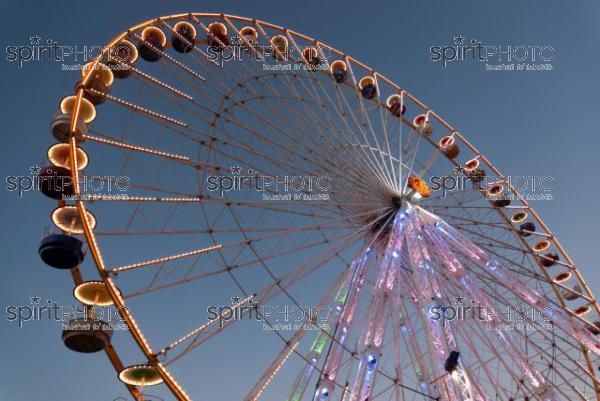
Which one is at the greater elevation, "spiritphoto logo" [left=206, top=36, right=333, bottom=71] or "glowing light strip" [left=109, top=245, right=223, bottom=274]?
"spiritphoto logo" [left=206, top=36, right=333, bottom=71]

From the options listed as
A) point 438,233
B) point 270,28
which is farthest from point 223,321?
point 270,28

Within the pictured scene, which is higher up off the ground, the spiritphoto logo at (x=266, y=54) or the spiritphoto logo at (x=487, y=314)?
the spiritphoto logo at (x=266, y=54)

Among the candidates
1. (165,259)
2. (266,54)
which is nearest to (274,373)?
(165,259)

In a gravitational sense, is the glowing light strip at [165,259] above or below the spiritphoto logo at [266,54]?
below

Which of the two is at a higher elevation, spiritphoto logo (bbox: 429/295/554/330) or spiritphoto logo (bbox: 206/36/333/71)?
spiritphoto logo (bbox: 206/36/333/71)

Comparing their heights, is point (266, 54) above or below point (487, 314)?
above

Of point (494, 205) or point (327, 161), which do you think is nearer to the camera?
point (327, 161)

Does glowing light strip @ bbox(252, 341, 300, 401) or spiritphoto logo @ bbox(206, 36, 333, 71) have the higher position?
spiritphoto logo @ bbox(206, 36, 333, 71)

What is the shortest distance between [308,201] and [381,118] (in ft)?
16.5

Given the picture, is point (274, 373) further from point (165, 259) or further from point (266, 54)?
point (266, 54)

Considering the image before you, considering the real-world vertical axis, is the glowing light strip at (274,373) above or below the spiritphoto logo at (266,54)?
below

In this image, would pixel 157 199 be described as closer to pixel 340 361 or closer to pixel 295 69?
pixel 340 361

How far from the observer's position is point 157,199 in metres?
12.3

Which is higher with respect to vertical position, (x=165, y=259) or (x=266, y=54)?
(x=266, y=54)
